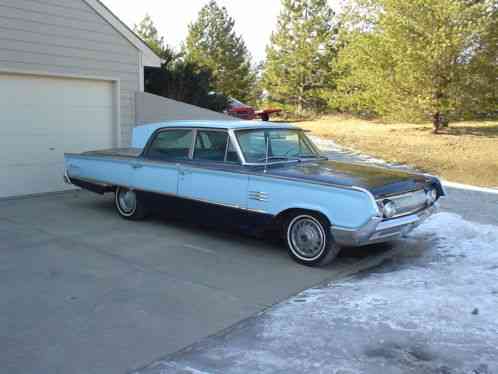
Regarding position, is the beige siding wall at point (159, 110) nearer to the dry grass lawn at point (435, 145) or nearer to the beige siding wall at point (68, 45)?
the beige siding wall at point (68, 45)

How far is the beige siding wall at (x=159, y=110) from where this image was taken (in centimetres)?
1116

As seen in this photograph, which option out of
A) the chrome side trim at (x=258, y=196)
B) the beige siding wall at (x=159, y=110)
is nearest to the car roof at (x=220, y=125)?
the chrome side trim at (x=258, y=196)

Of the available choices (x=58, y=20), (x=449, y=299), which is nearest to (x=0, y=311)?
(x=449, y=299)

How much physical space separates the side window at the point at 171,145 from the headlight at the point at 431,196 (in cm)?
309

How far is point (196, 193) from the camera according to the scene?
6742 millimetres

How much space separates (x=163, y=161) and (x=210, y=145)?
807 millimetres

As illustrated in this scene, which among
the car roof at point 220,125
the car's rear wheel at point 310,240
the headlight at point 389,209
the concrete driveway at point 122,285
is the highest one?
the car roof at point 220,125

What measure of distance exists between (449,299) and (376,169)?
2.19 m

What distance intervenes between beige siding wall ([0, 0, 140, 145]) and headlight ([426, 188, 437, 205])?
22.2ft

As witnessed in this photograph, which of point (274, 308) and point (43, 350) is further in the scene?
point (274, 308)

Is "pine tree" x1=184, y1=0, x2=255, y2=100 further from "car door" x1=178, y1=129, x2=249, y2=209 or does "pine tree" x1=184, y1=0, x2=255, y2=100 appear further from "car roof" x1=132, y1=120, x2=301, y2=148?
"car door" x1=178, y1=129, x2=249, y2=209

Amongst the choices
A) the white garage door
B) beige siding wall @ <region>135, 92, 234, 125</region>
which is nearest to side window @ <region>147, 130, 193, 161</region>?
the white garage door

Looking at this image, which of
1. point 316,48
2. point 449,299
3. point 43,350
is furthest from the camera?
point 316,48

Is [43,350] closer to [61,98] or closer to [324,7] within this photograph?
[61,98]
